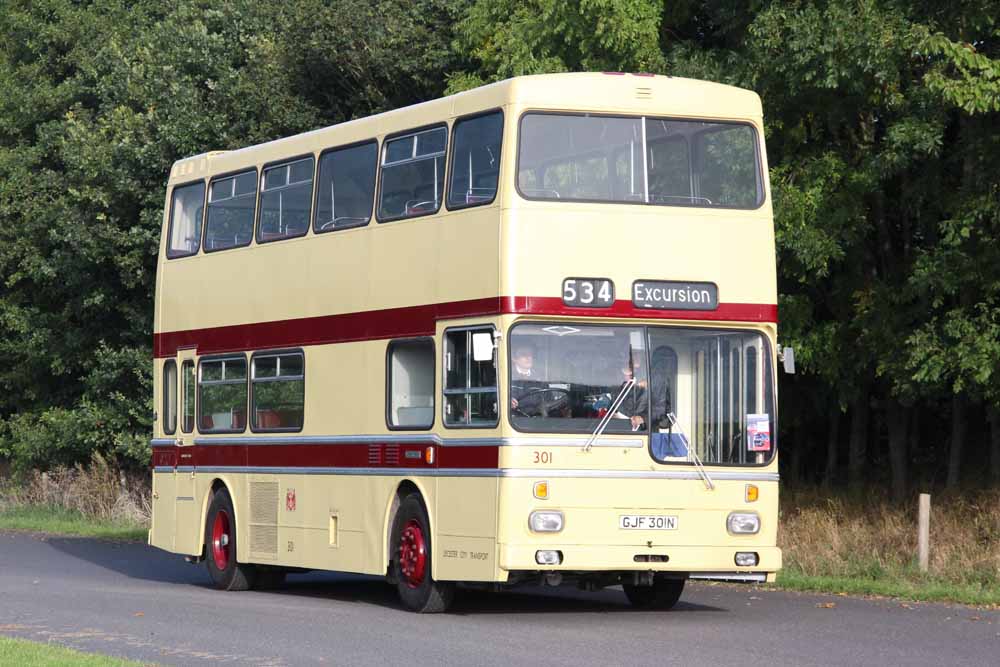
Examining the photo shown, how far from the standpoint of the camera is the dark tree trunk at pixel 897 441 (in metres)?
26.1

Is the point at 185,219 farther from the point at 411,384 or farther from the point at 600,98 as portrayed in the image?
the point at 600,98

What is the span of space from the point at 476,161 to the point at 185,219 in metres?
6.95

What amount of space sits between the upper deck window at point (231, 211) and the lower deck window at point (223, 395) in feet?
4.53

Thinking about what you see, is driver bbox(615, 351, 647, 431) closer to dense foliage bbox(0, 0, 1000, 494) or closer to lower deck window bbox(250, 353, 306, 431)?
lower deck window bbox(250, 353, 306, 431)

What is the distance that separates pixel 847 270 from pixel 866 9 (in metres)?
4.31

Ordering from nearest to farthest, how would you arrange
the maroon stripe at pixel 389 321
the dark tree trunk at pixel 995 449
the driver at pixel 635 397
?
1. the maroon stripe at pixel 389 321
2. the driver at pixel 635 397
3. the dark tree trunk at pixel 995 449

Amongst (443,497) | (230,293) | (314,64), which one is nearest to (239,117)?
(314,64)

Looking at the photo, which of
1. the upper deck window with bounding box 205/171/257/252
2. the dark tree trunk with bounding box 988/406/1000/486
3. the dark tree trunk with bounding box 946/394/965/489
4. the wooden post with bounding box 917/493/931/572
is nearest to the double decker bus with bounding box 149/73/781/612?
the upper deck window with bounding box 205/171/257/252

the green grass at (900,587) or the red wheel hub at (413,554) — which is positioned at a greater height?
the red wheel hub at (413,554)

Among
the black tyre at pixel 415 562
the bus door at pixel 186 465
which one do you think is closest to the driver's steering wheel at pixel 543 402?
the black tyre at pixel 415 562

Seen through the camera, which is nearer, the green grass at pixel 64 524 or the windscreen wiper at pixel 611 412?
the windscreen wiper at pixel 611 412

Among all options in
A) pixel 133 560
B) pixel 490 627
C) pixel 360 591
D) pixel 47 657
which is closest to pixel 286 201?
pixel 360 591

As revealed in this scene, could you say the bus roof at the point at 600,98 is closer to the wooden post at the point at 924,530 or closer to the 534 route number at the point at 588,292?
the 534 route number at the point at 588,292

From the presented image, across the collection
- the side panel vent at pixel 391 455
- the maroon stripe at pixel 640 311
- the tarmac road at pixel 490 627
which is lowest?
the tarmac road at pixel 490 627
